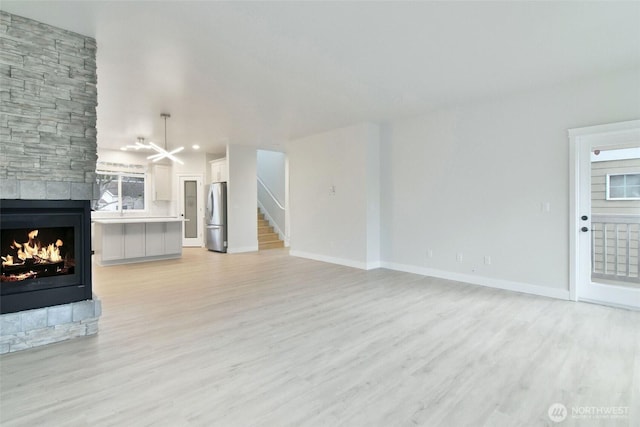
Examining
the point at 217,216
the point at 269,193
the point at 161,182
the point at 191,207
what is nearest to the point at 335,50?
the point at 217,216

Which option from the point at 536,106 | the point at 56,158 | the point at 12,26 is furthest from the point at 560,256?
the point at 12,26

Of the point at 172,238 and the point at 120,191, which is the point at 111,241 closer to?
the point at 172,238

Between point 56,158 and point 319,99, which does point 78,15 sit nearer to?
point 56,158

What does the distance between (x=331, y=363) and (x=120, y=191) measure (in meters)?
8.84

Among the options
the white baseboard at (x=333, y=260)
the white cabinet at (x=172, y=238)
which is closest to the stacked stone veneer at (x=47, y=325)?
the white baseboard at (x=333, y=260)

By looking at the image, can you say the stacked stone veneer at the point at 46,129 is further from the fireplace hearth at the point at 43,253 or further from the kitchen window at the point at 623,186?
the kitchen window at the point at 623,186

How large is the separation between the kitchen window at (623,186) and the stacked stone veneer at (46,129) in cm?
566

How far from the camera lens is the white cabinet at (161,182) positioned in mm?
9391

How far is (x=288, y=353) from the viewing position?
2.67 m

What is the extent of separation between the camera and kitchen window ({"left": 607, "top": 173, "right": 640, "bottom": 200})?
375cm

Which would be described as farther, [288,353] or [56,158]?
[56,158]

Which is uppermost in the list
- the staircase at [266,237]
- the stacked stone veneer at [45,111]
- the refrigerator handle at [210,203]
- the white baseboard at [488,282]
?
the stacked stone veneer at [45,111]

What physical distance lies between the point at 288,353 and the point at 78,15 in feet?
10.7

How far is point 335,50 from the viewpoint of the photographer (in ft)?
10.8
